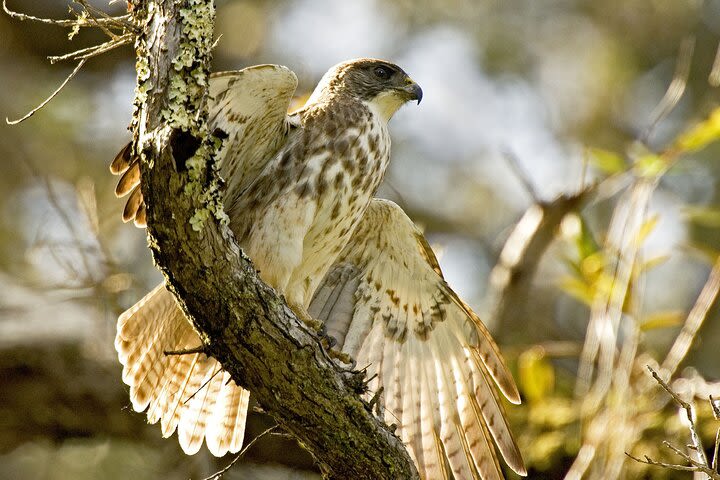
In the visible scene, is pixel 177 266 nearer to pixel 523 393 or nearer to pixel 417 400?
pixel 417 400

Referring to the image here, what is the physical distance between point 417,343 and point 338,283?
21.2 inches

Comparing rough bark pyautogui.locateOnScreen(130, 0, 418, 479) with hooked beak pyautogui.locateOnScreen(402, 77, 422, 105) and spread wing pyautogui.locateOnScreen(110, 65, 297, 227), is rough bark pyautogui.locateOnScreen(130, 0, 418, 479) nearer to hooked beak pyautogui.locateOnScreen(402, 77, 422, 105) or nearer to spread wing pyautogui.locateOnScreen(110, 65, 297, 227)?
spread wing pyautogui.locateOnScreen(110, 65, 297, 227)

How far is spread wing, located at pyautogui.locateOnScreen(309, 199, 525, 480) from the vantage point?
4719 mm

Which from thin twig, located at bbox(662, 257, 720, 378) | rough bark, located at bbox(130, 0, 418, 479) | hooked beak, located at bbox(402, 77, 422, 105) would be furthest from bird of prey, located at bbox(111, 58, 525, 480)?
thin twig, located at bbox(662, 257, 720, 378)

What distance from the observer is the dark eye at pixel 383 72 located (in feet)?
16.5

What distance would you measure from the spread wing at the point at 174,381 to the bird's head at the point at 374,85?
139 centimetres

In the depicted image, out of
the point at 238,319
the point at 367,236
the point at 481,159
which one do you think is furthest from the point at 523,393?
the point at 481,159

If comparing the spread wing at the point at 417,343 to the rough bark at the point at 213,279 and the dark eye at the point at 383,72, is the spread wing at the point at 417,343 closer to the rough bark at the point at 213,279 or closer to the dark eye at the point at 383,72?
the dark eye at the point at 383,72

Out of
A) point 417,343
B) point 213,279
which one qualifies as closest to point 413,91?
point 417,343

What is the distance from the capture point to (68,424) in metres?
6.08

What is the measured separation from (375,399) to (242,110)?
139cm

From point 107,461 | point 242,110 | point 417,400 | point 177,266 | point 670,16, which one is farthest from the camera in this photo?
point 670,16

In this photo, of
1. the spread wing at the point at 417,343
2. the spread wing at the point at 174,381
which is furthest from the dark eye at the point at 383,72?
the spread wing at the point at 174,381

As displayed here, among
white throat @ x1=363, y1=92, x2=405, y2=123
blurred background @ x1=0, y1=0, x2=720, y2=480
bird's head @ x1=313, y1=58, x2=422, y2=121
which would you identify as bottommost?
blurred background @ x1=0, y1=0, x2=720, y2=480
